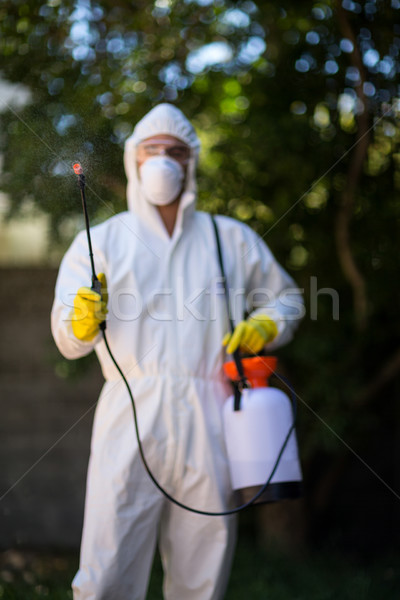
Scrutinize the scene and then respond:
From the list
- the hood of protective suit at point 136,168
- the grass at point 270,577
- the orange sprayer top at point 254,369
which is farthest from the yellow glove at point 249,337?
the grass at point 270,577

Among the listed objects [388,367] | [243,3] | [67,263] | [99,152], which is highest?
[243,3]

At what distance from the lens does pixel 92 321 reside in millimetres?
1991

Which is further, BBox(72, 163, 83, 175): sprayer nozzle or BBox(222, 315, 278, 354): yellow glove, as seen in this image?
BBox(222, 315, 278, 354): yellow glove

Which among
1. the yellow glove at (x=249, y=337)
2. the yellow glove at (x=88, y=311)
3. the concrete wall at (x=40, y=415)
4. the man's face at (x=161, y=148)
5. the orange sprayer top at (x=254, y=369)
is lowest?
the concrete wall at (x=40, y=415)

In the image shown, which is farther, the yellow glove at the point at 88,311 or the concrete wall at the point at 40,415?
the concrete wall at the point at 40,415

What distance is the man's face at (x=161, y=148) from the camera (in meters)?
2.30

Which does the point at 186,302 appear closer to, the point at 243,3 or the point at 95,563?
the point at 95,563

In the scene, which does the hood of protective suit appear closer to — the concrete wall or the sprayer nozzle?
the sprayer nozzle

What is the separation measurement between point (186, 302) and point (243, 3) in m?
1.77

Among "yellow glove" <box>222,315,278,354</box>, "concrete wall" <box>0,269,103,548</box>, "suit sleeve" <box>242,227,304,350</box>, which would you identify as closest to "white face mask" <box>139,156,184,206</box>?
"suit sleeve" <box>242,227,304,350</box>

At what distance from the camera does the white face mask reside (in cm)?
221

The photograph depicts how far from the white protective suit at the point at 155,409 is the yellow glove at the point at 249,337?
8 centimetres

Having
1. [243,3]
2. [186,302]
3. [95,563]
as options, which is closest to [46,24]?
[243,3]

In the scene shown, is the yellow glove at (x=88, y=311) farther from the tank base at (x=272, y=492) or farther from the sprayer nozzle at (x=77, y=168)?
the tank base at (x=272, y=492)
